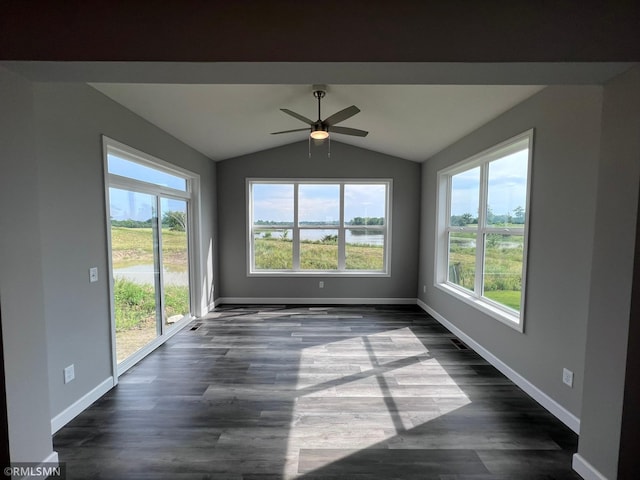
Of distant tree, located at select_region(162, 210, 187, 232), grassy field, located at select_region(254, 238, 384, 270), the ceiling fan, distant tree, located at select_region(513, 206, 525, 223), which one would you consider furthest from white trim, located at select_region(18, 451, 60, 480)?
distant tree, located at select_region(513, 206, 525, 223)

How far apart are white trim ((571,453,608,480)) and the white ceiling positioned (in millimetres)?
2583

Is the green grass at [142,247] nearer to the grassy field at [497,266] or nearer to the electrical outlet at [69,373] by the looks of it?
the electrical outlet at [69,373]

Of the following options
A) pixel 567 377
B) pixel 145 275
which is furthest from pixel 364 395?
pixel 145 275

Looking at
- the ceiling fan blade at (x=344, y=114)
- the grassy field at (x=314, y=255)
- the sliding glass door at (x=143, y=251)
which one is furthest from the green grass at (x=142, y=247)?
the ceiling fan blade at (x=344, y=114)

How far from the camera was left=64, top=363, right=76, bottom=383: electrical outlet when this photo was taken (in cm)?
212

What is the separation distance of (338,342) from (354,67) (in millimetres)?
3000

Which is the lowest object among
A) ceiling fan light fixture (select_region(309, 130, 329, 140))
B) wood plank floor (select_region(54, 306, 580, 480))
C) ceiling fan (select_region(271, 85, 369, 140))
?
wood plank floor (select_region(54, 306, 580, 480))

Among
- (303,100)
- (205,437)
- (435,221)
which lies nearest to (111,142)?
(303,100)

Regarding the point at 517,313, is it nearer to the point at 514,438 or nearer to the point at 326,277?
the point at 514,438

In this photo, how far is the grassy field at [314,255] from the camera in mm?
5367

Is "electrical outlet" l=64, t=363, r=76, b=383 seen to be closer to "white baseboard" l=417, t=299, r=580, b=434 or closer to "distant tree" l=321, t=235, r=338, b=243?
"white baseboard" l=417, t=299, r=580, b=434

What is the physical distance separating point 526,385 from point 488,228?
5.20 ft

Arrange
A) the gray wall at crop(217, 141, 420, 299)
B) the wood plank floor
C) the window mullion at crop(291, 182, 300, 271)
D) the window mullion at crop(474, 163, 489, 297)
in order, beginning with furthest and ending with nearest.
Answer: the window mullion at crop(291, 182, 300, 271), the gray wall at crop(217, 141, 420, 299), the window mullion at crop(474, 163, 489, 297), the wood plank floor

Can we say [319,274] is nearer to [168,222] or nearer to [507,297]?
[168,222]
